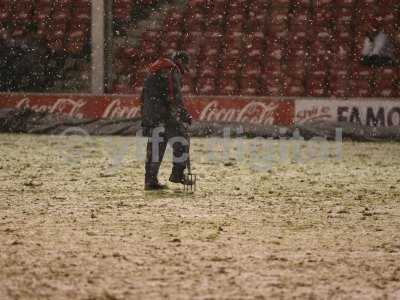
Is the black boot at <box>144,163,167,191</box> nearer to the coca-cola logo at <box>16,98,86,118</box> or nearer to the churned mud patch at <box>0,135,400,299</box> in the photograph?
the churned mud patch at <box>0,135,400,299</box>

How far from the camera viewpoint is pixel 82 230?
279 inches

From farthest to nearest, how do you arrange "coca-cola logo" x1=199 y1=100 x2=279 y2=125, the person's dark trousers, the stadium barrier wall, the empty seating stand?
the empty seating stand
"coca-cola logo" x1=199 y1=100 x2=279 y2=125
the stadium barrier wall
the person's dark trousers

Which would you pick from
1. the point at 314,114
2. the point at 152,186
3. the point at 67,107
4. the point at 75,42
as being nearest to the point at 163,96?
the point at 152,186

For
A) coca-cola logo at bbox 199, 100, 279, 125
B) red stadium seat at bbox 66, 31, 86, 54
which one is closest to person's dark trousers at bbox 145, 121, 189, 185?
coca-cola logo at bbox 199, 100, 279, 125

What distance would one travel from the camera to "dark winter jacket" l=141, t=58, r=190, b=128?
956cm

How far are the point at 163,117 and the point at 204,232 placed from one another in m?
3.05

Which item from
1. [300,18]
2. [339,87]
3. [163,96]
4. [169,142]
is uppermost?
[300,18]

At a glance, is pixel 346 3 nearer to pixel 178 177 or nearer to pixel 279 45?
pixel 279 45

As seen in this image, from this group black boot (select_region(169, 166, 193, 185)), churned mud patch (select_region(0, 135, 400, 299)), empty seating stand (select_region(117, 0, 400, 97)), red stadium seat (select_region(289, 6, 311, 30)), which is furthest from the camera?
red stadium seat (select_region(289, 6, 311, 30))

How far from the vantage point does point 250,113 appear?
19047mm

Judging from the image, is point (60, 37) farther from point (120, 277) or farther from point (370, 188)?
point (120, 277)

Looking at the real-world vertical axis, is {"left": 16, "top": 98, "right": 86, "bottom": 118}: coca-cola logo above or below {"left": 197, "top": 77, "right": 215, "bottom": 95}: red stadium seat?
below

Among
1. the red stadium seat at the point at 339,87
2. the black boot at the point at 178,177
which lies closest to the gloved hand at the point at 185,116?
the black boot at the point at 178,177

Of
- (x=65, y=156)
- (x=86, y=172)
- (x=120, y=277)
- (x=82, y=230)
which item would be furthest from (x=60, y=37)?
(x=120, y=277)
